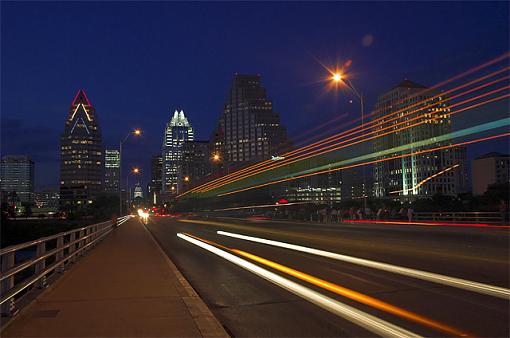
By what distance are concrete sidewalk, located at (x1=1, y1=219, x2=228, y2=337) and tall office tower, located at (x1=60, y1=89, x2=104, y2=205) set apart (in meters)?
190

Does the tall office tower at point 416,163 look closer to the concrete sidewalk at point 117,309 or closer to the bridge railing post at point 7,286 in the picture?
the concrete sidewalk at point 117,309

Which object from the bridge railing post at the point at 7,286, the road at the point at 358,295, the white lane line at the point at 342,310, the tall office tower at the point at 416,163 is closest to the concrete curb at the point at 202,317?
the road at the point at 358,295

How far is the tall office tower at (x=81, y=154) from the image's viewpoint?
19400 cm

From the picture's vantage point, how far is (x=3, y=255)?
721cm

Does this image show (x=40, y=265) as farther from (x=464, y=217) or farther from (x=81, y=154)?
(x=81, y=154)

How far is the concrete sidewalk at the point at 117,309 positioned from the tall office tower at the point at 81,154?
190392mm

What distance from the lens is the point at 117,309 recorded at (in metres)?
7.76

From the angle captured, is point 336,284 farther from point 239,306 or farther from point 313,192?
point 313,192

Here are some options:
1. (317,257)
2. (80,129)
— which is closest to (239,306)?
(317,257)

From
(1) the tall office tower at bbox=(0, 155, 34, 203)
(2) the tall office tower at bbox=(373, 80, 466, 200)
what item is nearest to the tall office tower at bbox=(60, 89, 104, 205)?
(1) the tall office tower at bbox=(0, 155, 34, 203)

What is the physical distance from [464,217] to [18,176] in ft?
552

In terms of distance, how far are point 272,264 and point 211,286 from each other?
158 inches

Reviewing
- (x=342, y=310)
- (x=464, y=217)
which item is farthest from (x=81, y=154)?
(x=342, y=310)

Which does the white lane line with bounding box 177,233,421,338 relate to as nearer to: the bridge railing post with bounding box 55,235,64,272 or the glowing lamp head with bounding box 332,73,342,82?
the bridge railing post with bounding box 55,235,64,272
